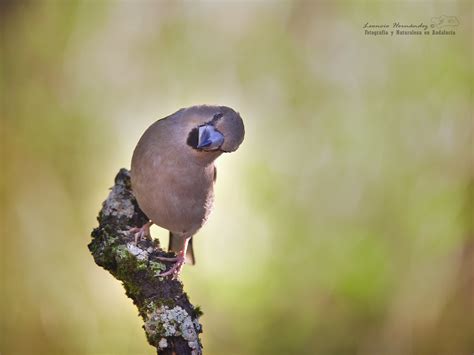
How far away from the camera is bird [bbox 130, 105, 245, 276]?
2.86 metres

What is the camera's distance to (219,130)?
9.02 feet

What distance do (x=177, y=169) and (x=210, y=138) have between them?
0.32 metres

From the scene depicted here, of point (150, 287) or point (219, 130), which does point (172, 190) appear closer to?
point (219, 130)

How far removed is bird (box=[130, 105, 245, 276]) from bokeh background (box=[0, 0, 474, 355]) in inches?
24.2

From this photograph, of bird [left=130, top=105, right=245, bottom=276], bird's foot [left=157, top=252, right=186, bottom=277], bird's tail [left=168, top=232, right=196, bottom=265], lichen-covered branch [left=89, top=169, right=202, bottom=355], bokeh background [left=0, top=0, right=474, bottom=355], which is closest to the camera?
lichen-covered branch [left=89, top=169, right=202, bottom=355]

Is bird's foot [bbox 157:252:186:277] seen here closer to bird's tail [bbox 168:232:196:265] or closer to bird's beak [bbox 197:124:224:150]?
bird's tail [bbox 168:232:196:265]

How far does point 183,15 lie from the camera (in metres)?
3.92

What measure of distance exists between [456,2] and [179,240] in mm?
2216

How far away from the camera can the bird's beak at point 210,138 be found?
2.74 metres

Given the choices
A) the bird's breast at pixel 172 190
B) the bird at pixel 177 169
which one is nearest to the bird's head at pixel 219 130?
the bird at pixel 177 169

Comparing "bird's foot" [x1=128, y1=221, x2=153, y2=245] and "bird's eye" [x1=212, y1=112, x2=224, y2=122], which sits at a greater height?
"bird's eye" [x1=212, y1=112, x2=224, y2=122]

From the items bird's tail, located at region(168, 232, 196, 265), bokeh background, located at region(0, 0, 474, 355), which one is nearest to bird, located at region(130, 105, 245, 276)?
bird's tail, located at region(168, 232, 196, 265)

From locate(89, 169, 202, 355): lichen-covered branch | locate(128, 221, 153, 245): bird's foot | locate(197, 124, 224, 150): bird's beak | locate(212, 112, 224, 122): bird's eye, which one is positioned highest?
locate(212, 112, 224, 122): bird's eye

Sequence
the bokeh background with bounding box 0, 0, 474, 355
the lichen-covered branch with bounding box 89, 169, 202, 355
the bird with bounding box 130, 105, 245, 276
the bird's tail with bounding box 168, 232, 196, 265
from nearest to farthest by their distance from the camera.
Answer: the lichen-covered branch with bounding box 89, 169, 202, 355
the bird with bounding box 130, 105, 245, 276
the bird's tail with bounding box 168, 232, 196, 265
the bokeh background with bounding box 0, 0, 474, 355
